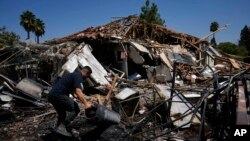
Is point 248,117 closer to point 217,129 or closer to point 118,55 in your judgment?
point 217,129

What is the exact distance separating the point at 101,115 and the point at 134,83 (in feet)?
21.1

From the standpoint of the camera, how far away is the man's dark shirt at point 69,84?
5957 millimetres

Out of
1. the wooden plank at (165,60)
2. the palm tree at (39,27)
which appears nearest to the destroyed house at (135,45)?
the wooden plank at (165,60)

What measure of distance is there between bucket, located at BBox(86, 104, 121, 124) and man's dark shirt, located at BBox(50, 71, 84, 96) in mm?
514

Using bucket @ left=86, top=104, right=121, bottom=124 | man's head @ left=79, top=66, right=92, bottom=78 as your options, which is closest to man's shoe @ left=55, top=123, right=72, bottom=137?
bucket @ left=86, top=104, right=121, bottom=124

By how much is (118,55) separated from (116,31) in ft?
4.06

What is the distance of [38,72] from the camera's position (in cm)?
1157

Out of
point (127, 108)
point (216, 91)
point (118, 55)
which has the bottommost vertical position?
point (127, 108)

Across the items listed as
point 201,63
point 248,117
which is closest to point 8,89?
point 248,117

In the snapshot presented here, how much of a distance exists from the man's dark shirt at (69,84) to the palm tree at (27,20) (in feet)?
135

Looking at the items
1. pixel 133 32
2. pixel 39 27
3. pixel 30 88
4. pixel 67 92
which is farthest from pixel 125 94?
pixel 39 27

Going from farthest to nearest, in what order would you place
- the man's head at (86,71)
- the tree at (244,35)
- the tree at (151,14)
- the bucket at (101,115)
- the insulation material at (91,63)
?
1. the tree at (244,35)
2. the tree at (151,14)
3. the insulation material at (91,63)
4. the man's head at (86,71)
5. the bucket at (101,115)

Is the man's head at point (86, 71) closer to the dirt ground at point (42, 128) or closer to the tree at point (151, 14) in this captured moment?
the dirt ground at point (42, 128)

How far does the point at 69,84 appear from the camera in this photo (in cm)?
611
